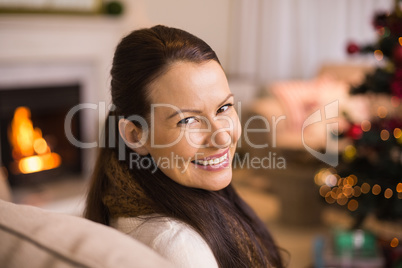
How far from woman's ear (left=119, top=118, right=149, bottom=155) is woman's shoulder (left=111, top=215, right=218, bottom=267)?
12 centimetres

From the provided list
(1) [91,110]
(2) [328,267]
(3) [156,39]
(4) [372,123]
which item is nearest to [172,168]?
(3) [156,39]

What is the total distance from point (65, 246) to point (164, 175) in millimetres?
334

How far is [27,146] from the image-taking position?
3543mm

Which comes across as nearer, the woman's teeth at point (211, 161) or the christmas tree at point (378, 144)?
the woman's teeth at point (211, 161)

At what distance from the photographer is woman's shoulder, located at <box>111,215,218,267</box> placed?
720 millimetres

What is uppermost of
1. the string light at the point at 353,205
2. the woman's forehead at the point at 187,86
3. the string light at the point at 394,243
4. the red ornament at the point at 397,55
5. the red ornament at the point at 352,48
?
the red ornament at the point at 352,48

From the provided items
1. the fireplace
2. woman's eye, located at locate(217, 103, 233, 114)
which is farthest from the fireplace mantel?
woman's eye, located at locate(217, 103, 233, 114)

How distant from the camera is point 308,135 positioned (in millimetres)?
3512

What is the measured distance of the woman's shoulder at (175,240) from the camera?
0.72m

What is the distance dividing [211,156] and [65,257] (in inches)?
13.3

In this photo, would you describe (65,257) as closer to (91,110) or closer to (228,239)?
(228,239)

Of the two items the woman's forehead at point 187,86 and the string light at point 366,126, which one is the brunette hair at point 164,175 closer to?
the woman's forehead at point 187,86

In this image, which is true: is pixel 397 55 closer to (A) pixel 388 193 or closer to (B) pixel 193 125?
(A) pixel 388 193

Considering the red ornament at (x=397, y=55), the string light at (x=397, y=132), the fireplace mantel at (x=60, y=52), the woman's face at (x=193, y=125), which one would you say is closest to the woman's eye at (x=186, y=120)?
the woman's face at (x=193, y=125)
